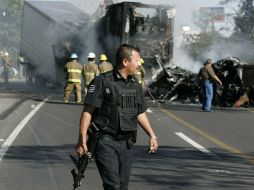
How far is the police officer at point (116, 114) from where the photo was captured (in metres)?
5.93

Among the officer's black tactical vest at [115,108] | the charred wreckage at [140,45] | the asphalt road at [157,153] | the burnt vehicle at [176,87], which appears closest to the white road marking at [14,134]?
the asphalt road at [157,153]

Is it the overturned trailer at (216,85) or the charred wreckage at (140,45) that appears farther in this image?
the charred wreckage at (140,45)

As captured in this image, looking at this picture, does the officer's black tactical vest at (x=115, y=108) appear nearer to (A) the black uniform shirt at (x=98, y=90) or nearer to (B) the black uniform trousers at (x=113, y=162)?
(A) the black uniform shirt at (x=98, y=90)

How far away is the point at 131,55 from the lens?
5.93 meters

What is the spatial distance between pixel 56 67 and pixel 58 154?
19455 mm

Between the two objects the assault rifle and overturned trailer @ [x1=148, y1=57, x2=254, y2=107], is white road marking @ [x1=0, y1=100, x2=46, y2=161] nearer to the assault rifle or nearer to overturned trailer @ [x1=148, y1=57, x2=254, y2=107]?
the assault rifle

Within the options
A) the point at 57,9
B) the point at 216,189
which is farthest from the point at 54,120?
the point at 57,9

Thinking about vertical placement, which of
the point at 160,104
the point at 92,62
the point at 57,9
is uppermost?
the point at 57,9

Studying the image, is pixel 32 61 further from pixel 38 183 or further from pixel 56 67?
pixel 38 183

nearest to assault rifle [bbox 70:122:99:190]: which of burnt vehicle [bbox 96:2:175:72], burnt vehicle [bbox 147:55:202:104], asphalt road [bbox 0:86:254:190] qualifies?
asphalt road [bbox 0:86:254:190]

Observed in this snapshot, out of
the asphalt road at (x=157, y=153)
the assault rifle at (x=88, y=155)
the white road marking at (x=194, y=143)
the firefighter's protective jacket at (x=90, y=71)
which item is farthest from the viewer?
the firefighter's protective jacket at (x=90, y=71)

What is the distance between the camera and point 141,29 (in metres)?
26.5

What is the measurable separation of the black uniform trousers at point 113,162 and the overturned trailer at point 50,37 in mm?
23409

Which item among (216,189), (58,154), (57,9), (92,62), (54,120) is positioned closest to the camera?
(216,189)
